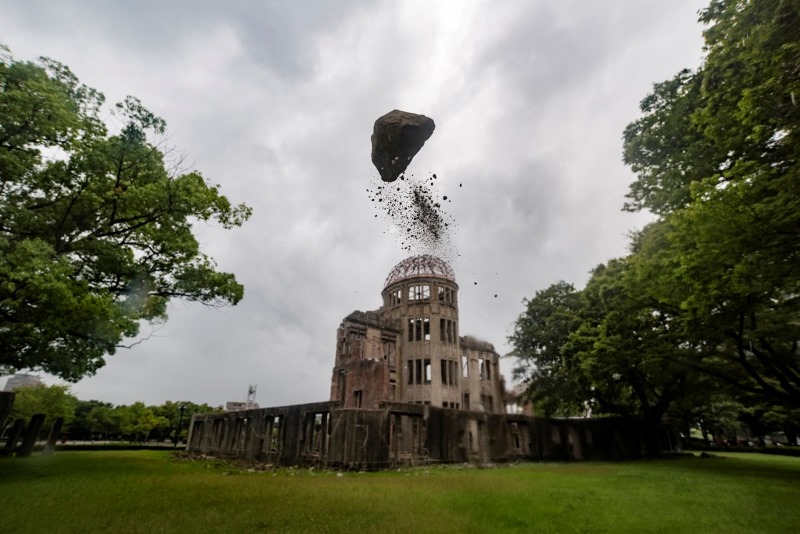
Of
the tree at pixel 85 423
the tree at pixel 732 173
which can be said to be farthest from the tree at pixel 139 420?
the tree at pixel 732 173

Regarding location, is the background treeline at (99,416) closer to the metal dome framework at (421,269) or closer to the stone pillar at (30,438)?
the stone pillar at (30,438)

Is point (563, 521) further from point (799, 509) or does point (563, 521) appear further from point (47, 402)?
point (47, 402)

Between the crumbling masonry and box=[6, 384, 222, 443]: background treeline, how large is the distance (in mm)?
19202

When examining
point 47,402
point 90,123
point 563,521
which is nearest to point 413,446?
point 563,521

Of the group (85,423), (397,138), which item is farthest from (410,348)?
(85,423)

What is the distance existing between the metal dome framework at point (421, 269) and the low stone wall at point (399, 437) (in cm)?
1730

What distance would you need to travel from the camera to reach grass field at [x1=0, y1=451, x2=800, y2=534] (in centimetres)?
637

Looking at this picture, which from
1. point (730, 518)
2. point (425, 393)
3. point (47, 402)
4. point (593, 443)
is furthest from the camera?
point (47, 402)

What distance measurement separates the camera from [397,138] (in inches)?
282

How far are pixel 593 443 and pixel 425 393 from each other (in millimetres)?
13613

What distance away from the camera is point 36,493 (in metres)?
8.77

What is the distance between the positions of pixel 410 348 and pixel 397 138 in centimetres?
3125

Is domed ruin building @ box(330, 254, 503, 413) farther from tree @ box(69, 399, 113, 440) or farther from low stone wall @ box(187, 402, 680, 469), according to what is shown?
tree @ box(69, 399, 113, 440)

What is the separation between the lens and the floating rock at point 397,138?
7145mm
